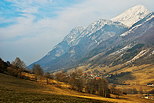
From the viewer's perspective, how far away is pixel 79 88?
449ft

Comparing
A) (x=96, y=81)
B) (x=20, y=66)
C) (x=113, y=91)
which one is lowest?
(x=113, y=91)

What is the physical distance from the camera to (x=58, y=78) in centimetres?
18112

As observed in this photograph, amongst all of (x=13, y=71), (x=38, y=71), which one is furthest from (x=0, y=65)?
(x=38, y=71)

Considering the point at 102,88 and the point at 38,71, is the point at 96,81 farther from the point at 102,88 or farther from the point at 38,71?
the point at 38,71

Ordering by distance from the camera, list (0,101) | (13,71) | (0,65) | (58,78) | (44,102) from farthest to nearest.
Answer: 1. (58,78)
2. (0,65)
3. (13,71)
4. (44,102)
5. (0,101)

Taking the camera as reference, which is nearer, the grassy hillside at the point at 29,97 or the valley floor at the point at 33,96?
the grassy hillside at the point at 29,97

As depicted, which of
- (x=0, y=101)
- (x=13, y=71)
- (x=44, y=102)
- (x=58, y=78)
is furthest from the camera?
(x=58, y=78)

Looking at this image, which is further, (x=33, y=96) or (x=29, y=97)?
(x=33, y=96)

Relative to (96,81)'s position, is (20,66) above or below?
above

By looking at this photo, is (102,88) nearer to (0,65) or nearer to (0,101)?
(0,65)

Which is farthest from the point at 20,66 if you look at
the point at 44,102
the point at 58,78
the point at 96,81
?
the point at 44,102

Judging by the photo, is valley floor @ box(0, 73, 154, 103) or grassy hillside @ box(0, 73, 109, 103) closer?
grassy hillside @ box(0, 73, 109, 103)

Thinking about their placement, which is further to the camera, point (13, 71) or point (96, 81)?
point (96, 81)

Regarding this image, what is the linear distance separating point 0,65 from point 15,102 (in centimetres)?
11134
